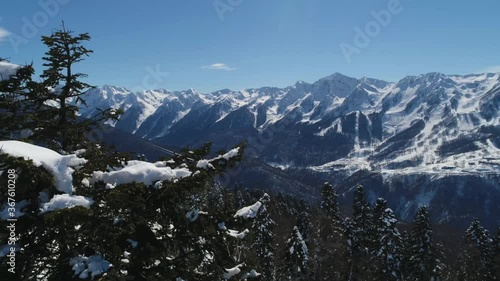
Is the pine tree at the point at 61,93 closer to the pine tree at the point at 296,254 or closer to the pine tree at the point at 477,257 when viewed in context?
the pine tree at the point at 296,254

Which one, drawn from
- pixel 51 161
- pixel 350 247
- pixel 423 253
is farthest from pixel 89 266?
pixel 423 253

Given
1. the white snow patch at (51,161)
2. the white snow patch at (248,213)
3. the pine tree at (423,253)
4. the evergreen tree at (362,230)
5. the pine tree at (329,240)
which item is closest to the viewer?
the white snow patch at (51,161)

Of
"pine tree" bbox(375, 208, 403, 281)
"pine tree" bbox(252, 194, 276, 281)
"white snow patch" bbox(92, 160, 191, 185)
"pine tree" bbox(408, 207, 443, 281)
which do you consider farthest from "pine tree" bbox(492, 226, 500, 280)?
"white snow patch" bbox(92, 160, 191, 185)

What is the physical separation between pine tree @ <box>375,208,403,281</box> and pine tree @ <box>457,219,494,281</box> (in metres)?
14.1

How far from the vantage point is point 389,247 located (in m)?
49.8

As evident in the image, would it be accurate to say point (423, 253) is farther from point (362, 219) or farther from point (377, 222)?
point (362, 219)

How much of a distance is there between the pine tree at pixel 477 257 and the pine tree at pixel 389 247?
14.1m

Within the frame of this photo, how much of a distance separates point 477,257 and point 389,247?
17.8m

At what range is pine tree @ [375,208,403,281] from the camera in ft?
163

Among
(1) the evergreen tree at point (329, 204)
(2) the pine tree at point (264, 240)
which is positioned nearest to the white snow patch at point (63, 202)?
(2) the pine tree at point (264, 240)

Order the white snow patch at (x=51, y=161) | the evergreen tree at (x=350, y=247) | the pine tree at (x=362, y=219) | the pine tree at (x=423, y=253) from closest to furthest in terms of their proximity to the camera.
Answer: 1. the white snow patch at (x=51, y=161)
2. the pine tree at (x=423, y=253)
3. the evergreen tree at (x=350, y=247)
4. the pine tree at (x=362, y=219)

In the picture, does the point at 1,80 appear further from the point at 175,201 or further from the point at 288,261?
the point at 288,261

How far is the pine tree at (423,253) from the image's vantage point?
5241cm

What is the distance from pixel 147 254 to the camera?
21.7 ft
